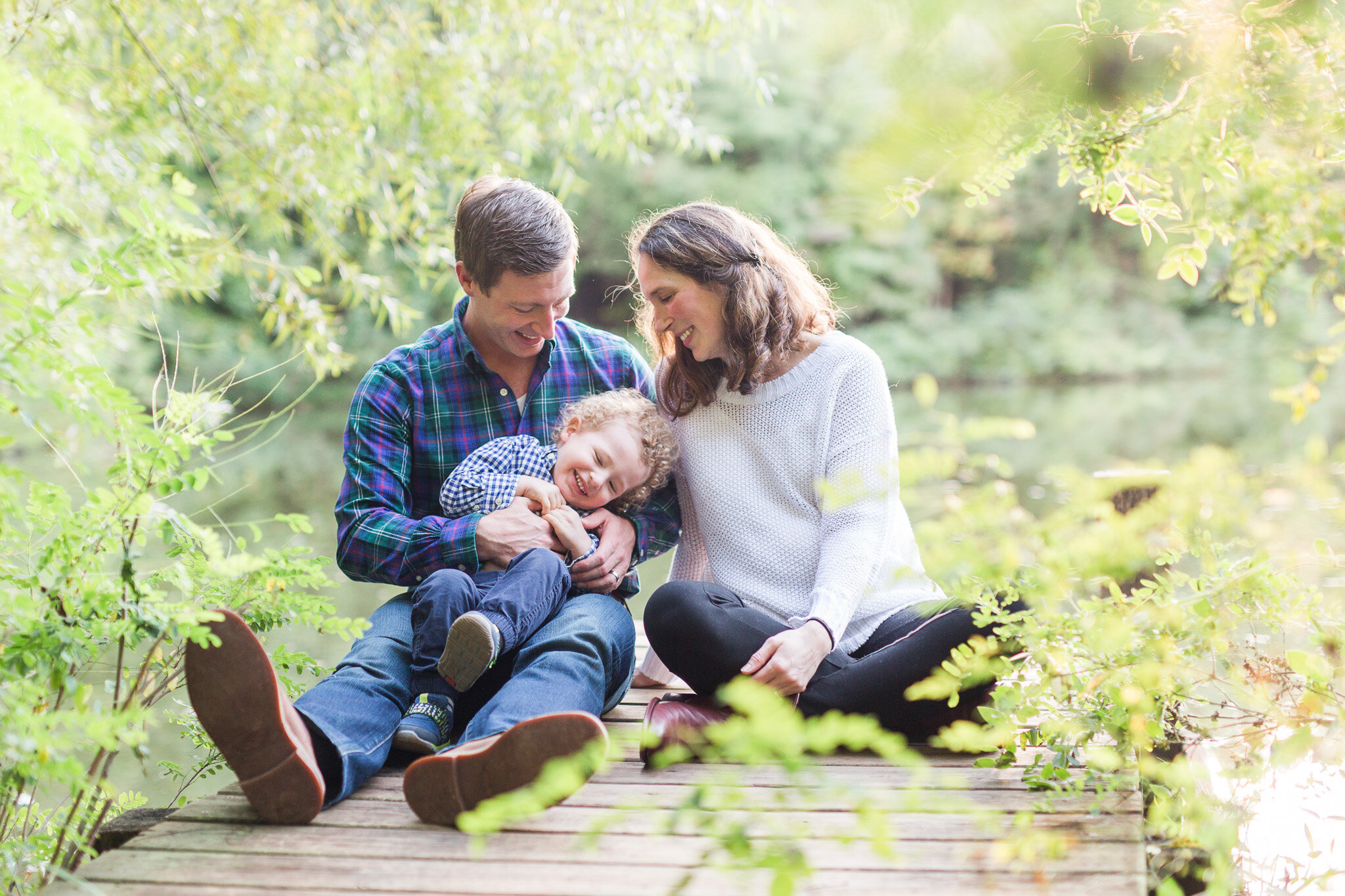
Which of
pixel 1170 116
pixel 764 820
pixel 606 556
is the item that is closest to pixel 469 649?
pixel 606 556

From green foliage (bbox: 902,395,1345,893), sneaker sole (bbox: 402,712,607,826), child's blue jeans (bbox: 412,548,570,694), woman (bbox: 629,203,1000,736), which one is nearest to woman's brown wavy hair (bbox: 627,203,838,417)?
woman (bbox: 629,203,1000,736)

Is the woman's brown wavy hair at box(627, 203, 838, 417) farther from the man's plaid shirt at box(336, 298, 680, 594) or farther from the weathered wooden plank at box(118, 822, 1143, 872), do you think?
the weathered wooden plank at box(118, 822, 1143, 872)

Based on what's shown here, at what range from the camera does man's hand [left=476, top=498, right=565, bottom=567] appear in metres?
1.79

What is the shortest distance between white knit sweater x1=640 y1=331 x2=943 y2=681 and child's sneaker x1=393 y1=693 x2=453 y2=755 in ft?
1.86

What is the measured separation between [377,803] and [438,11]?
320cm

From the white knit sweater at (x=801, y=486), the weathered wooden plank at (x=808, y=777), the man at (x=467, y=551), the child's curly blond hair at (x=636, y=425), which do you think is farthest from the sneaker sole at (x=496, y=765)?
the child's curly blond hair at (x=636, y=425)

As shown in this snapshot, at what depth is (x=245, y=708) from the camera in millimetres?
1309

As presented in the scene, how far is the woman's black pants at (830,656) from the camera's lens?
1684 millimetres

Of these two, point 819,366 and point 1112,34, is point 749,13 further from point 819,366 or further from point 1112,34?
point 1112,34

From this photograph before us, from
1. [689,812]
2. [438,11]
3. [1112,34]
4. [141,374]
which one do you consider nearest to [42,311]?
[689,812]

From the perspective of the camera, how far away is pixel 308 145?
334cm

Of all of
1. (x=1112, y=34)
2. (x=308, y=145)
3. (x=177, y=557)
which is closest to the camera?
(x=1112, y=34)

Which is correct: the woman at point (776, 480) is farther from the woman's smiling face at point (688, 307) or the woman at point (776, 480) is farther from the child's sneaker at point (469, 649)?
the child's sneaker at point (469, 649)

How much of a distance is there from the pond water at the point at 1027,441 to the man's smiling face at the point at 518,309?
1.69 metres
